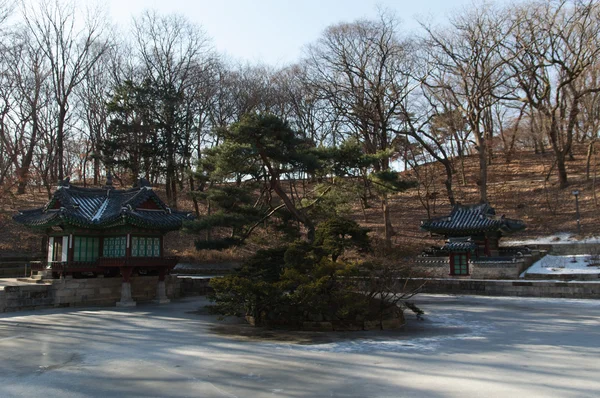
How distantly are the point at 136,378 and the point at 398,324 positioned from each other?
285 inches

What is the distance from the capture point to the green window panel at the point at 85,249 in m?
18.5

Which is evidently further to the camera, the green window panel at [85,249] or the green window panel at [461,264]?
the green window panel at [461,264]

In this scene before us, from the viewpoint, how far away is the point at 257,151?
19047mm

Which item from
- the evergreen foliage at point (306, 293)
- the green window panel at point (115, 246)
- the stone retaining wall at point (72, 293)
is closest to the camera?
the evergreen foliage at point (306, 293)

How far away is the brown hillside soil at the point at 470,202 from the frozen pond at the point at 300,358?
11.3 meters

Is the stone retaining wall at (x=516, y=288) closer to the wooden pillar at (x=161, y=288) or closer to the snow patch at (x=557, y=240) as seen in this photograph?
the snow patch at (x=557, y=240)

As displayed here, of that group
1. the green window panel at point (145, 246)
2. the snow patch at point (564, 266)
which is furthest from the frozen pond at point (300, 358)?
the snow patch at point (564, 266)

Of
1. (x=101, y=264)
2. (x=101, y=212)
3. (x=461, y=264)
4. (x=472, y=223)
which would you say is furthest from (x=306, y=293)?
(x=472, y=223)

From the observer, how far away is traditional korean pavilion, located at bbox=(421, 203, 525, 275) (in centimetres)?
2455

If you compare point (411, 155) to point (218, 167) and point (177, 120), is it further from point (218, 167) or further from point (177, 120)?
point (218, 167)

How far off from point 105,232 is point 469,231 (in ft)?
59.3

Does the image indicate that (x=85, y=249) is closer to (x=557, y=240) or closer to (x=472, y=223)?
(x=472, y=223)

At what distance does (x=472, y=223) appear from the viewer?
25.7 meters

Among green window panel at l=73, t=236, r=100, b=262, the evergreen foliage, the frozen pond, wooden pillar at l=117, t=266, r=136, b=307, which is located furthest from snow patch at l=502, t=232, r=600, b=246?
green window panel at l=73, t=236, r=100, b=262
